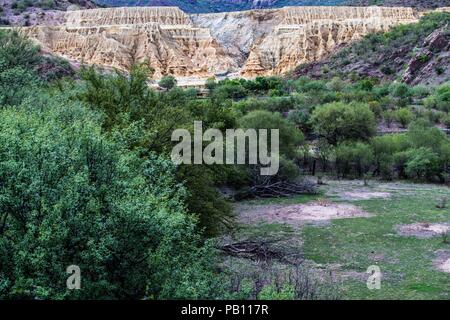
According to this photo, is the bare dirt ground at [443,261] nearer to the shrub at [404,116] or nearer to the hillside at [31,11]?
the shrub at [404,116]

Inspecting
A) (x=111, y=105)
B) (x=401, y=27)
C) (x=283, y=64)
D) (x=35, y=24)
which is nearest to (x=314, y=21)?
(x=283, y=64)

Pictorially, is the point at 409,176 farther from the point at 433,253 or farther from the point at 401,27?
Result: the point at 401,27

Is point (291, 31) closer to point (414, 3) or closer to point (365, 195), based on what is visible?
point (414, 3)

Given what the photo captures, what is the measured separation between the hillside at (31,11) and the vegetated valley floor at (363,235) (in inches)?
3277

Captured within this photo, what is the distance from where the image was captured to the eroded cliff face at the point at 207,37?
95.6 m

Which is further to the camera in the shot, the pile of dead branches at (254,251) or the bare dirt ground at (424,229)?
the bare dirt ground at (424,229)

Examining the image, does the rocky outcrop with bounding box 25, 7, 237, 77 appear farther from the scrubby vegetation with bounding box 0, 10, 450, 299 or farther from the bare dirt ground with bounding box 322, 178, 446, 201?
the scrubby vegetation with bounding box 0, 10, 450, 299

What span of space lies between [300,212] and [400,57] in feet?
187

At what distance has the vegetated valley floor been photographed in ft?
58.3

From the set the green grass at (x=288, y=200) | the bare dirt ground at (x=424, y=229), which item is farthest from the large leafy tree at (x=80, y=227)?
the green grass at (x=288, y=200)

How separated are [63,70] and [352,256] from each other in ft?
186

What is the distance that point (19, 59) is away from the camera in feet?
110

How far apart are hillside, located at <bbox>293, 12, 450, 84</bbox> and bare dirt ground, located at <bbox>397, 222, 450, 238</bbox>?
47782mm

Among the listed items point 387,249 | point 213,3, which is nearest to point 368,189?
point 387,249
